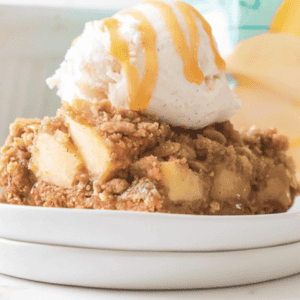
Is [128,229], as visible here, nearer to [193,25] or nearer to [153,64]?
[153,64]

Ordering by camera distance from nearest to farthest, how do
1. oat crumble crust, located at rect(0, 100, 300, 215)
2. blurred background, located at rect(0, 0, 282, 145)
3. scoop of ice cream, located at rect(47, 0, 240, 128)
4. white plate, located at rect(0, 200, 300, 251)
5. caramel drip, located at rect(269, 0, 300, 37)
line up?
white plate, located at rect(0, 200, 300, 251), oat crumble crust, located at rect(0, 100, 300, 215), scoop of ice cream, located at rect(47, 0, 240, 128), caramel drip, located at rect(269, 0, 300, 37), blurred background, located at rect(0, 0, 282, 145)

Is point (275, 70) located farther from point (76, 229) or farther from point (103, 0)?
point (76, 229)

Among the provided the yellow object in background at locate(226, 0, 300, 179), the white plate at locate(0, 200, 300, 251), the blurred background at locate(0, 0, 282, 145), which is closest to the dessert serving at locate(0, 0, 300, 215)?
the white plate at locate(0, 200, 300, 251)

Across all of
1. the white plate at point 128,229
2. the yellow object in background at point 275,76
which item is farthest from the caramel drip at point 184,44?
the yellow object in background at point 275,76

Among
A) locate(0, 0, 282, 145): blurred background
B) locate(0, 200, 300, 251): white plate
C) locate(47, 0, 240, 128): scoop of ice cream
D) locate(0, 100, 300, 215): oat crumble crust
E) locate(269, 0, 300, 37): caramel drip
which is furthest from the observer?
locate(0, 0, 282, 145): blurred background

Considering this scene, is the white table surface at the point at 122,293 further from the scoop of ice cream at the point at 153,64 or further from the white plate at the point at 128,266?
the scoop of ice cream at the point at 153,64

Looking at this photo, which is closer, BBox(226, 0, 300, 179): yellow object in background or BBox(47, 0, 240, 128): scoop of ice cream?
BBox(47, 0, 240, 128): scoop of ice cream

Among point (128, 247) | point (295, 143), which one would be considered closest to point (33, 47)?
point (295, 143)

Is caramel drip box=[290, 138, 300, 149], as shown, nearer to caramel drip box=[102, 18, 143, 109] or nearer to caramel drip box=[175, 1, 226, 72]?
caramel drip box=[175, 1, 226, 72]
